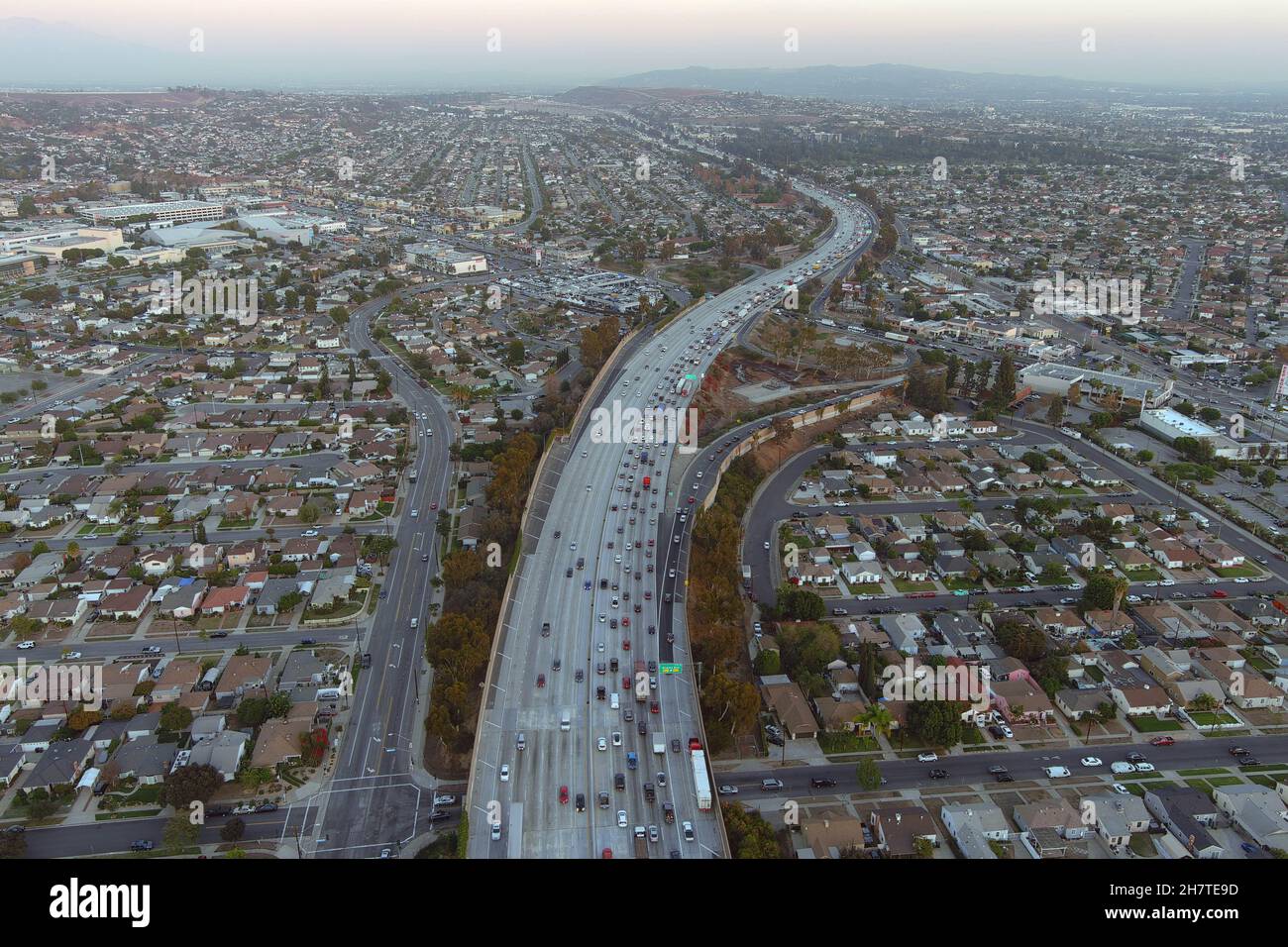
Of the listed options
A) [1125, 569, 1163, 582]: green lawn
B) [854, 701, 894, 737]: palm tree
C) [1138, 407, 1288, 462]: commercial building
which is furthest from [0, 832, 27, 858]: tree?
[1138, 407, 1288, 462]: commercial building

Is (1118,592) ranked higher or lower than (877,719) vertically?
higher

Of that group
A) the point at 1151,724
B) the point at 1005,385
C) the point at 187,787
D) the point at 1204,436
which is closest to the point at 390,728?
the point at 187,787

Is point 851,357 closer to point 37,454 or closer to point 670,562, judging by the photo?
point 670,562

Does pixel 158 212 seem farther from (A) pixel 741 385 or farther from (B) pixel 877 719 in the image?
(B) pixel 877 719

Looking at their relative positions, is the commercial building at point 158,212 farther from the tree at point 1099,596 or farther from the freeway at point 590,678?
the tree at point 1099,596

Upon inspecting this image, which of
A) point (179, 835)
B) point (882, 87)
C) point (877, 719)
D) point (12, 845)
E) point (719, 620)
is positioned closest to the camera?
point (12, 845)
